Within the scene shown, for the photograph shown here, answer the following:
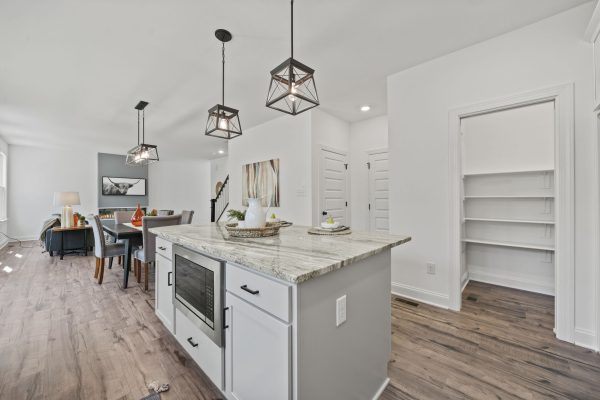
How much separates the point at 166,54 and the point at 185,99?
1225 mm

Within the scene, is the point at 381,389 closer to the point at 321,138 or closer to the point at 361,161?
the point at 321,138

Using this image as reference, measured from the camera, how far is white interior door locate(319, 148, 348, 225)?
4320 mm

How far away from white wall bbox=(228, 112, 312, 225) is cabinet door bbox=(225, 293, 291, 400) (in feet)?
9.45

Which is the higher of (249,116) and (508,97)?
(249,116)

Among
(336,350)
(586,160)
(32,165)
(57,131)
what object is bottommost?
(336,350)

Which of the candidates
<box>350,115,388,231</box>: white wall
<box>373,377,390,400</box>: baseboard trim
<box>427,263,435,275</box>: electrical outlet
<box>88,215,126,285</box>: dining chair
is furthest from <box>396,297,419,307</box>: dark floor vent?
<box>88,215,126,285</box>: dining chair

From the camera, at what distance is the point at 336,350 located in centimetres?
121

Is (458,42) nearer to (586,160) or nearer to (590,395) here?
(586,160)

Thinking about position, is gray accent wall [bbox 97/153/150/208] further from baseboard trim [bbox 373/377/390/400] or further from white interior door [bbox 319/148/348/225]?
baseboard trim [bbox 373/377/390/400]

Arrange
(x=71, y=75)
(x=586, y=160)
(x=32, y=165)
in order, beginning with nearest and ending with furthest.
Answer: (x=586, y=160) → (x=71, y=75) → (x=32, y=165)

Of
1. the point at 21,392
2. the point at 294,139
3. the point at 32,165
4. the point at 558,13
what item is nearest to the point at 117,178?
the point at 32,165

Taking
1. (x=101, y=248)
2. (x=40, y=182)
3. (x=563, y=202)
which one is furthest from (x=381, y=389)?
(x=40, y=182)

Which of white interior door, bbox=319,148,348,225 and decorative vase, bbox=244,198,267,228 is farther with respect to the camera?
white interior door, bbox=319,148,348,225

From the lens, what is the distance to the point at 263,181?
16.5 feet
